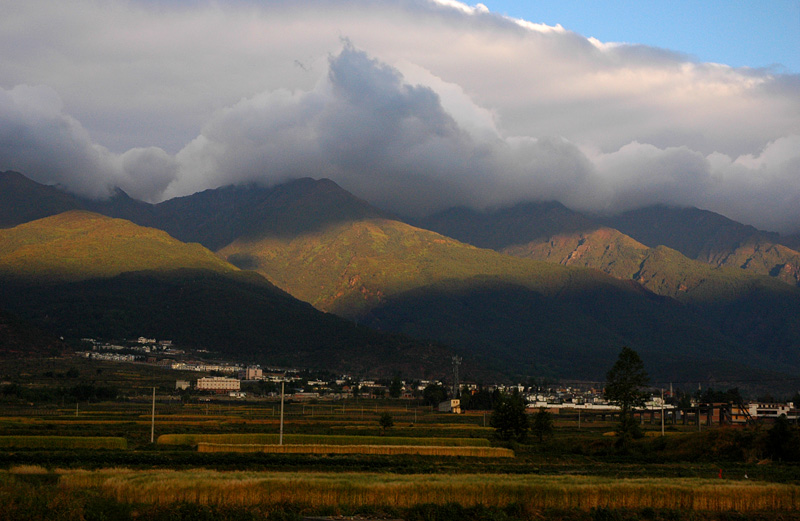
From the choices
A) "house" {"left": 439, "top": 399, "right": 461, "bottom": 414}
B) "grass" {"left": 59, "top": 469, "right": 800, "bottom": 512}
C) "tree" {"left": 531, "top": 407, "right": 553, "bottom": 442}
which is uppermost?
"grass" {"left": 59, "top": 469, "right": 800, "bottom": 512}

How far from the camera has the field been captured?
1757 inches

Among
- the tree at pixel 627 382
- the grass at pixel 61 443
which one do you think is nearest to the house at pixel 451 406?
the tree at pixel 627 382

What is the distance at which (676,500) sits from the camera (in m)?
49.0

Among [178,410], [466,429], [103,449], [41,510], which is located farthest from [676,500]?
[178,410]

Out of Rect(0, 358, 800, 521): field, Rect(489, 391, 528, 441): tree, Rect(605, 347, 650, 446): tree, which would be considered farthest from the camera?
Rect(489, 391, 528, 441): tree

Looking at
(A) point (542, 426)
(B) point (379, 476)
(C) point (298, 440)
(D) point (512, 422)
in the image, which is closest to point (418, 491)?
(B) point (379, 476)

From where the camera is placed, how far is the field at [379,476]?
44625mm

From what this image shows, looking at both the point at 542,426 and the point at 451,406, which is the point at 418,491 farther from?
the point at 451,406

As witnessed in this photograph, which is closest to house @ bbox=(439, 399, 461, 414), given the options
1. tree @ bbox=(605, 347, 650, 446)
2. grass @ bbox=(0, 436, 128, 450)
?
tree @ bbox=(605, 347, 650, 446)

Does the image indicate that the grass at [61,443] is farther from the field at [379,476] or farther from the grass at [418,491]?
the grass at [418,491]

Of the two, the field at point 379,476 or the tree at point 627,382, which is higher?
the tree at point 627,382

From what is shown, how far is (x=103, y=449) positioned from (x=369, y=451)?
22.9 metres

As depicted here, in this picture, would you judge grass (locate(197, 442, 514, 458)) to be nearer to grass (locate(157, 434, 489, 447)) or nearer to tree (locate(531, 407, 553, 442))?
grass (locate(157, 434, 489, 447))

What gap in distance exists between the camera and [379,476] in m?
53.2
